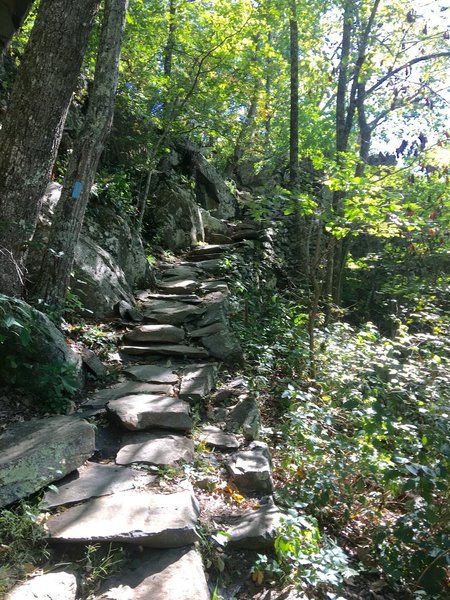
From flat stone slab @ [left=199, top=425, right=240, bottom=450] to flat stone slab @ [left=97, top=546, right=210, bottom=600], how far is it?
1.55 m

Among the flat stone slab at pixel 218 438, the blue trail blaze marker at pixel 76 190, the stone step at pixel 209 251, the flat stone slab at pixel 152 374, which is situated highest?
the blue trail blaze marker at pixel 76 190

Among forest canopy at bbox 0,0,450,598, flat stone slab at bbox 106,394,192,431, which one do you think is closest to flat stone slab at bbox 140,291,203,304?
forest canopy at bbox 0,0,450,598

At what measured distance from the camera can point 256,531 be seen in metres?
3.07

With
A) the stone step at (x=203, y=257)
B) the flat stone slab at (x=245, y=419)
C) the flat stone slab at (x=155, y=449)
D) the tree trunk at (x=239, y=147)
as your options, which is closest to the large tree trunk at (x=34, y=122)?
the flat stone slab at (x=155, y=449)

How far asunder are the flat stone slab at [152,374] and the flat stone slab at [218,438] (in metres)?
0.84

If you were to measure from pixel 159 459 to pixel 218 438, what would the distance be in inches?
34.9

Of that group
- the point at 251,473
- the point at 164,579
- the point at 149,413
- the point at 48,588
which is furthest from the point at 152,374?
the point at 48,588

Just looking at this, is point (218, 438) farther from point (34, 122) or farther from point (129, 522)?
point (34, 122)

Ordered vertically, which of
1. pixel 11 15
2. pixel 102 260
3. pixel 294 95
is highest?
pixel 294 95

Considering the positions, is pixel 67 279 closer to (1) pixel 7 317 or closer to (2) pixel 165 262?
(1) pixel 7 317

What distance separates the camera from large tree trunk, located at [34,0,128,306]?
5.12 m

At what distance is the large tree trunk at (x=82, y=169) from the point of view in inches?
202

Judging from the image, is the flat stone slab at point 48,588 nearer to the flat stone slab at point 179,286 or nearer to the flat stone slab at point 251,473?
the flat stone slab at point 251,473

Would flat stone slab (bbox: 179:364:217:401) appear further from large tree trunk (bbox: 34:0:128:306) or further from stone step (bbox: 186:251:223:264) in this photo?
stone step (bbox: 186:251:223:264)
